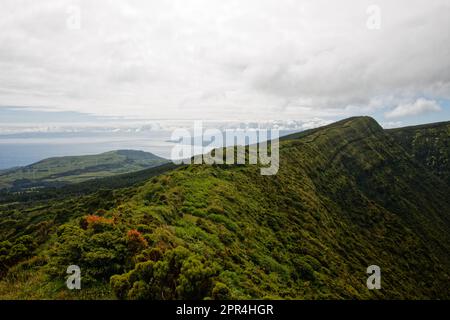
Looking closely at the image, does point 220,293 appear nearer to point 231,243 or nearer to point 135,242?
point 135,242

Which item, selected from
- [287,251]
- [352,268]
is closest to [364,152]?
[352,268]

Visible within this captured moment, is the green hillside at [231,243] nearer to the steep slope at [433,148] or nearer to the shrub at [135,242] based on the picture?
the shrub at [135,242]

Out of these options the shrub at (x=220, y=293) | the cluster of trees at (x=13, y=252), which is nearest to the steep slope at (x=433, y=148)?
the shrub at (x=220, y=293)

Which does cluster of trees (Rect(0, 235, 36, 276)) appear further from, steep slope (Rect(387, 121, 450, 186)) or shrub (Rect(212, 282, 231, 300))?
steep slope (Rect(387, 121, 450, 186))

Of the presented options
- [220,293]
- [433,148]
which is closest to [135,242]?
[220,293]

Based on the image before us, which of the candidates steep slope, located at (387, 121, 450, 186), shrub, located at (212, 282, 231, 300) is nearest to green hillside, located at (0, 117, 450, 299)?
shrub, located at (212, 282, 231, 300)
